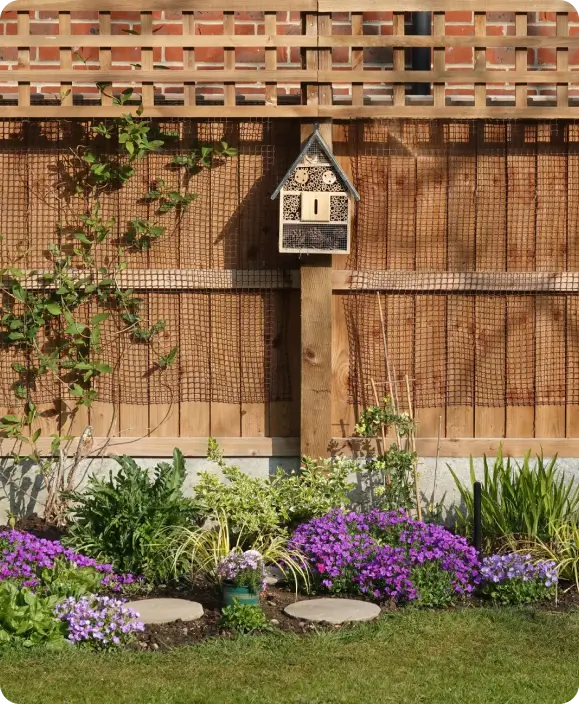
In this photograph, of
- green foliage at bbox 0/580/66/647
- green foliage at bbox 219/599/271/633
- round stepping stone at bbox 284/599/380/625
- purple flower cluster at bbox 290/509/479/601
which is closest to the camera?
green foliage at bbox 0/580/66/647

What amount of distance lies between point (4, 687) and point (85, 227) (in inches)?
118

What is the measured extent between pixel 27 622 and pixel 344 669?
1.30 meters

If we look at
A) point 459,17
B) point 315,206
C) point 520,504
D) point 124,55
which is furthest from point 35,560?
point 459,17

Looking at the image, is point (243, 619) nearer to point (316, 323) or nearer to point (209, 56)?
point (316, 323)

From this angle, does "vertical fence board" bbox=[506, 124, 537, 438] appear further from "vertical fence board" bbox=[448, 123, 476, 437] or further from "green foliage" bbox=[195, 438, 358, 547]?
"green foliage" bbox=[195, 438, 358, 547]

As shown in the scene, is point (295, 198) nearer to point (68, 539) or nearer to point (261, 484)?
point (261, 484)

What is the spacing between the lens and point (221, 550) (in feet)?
17.7

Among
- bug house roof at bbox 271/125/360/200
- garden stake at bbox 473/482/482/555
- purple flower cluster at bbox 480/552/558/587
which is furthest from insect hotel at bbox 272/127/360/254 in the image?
purple flower cluster at bbox 480/552/558/587

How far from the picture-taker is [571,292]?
251 inches

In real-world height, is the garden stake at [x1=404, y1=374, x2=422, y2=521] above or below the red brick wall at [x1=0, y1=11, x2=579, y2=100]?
below

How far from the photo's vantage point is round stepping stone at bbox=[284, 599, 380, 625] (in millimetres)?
4906

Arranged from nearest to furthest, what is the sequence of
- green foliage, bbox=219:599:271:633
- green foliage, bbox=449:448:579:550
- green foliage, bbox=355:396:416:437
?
green foliage, bbox=219:599:271:633 → green foliage, bbox=449:448:579:550 → green foliage, bbox=355:396:416:437

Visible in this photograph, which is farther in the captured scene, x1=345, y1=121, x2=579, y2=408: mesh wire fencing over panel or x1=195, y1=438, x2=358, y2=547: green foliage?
x1=345, y1=121, x2=579, y2=408: mesh wire fencing over panel

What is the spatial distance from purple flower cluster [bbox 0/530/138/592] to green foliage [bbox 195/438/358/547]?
60 centimetres
